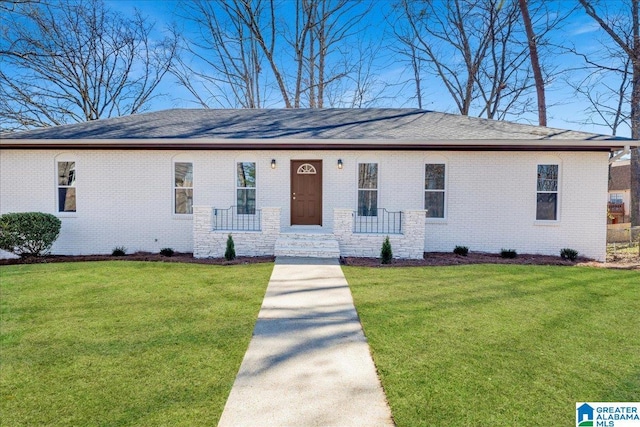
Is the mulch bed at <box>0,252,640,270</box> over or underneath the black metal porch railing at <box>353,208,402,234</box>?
underneath

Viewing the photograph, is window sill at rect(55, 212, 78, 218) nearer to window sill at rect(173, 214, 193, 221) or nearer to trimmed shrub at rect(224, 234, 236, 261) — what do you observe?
window sill at rect(173, 214, 193, 221)

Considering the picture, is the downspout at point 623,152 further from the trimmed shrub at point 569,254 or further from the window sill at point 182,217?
the window sill at point 182,217

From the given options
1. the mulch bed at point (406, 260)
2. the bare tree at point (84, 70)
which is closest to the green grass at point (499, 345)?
the mulch bed at point (406, 260)

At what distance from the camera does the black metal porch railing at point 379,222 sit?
9558 millimetres

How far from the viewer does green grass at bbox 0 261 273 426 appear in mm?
2537

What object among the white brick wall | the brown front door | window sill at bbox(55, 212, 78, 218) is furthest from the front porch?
window sill at bbox(55, 212, 78, 218)

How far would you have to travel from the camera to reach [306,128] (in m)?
10.3

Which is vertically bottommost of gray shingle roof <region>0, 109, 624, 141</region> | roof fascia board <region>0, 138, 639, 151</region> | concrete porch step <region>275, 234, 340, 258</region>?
concrete porch step <region>275, 234, 340, 258</region>

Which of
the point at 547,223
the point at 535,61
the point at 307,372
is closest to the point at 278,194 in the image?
the point at 307,372

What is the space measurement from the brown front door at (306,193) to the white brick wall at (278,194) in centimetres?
23

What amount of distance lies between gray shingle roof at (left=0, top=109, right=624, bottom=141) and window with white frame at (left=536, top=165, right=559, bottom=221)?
38.5 inches

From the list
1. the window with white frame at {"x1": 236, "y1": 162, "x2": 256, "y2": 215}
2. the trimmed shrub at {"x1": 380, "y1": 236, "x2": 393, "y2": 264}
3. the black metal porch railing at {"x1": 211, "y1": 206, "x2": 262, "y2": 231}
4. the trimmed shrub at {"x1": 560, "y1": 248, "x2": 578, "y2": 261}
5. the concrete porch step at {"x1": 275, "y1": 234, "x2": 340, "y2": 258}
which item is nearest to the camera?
the trimmed shrub at {"x1": 380, "y1": 236, "x2": 393, "y2": 264}

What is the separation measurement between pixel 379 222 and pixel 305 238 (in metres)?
2.35

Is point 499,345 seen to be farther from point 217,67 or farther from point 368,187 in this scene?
point 217,67
